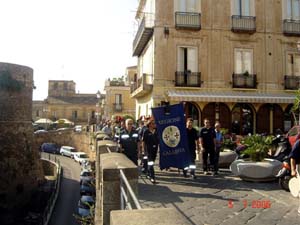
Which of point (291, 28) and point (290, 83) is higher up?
point (291, 28)

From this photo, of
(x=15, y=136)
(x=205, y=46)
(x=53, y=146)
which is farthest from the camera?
(x=53, y=146)

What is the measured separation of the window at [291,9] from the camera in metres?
23.1

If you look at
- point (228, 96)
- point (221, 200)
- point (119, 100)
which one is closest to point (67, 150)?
point (119, 100)

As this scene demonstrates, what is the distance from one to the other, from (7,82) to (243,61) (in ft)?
54.4

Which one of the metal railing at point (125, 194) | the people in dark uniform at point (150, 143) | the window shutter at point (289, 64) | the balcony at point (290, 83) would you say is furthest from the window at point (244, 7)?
the metal railing at point (125, 194)

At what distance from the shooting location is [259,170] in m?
9.53

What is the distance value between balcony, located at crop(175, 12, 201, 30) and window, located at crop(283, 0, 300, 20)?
5696mm

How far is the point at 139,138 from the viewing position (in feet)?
34.1

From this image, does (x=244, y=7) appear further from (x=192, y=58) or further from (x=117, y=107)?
(x=117, y=107)

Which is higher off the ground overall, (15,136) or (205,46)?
(205,46)

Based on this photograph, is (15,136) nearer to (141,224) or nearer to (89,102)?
(141,224)

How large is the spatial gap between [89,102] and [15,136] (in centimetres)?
5273

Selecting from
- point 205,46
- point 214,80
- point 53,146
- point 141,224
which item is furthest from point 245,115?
point 53,146

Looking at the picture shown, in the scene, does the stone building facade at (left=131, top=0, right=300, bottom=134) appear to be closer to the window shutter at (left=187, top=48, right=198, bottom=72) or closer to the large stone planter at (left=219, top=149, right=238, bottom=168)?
the window shutter at (left=187, top=48, right=198, bottom=72)
